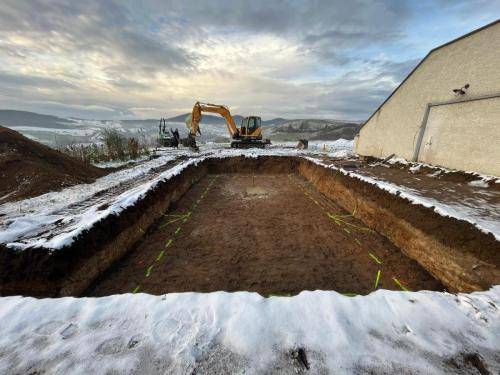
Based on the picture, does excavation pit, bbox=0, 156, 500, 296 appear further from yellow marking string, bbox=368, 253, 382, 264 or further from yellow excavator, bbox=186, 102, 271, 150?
yellow excavator, bbox=186, 102, 271, 150

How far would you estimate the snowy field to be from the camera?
208 centimetres

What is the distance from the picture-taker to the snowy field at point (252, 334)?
81.8 inches

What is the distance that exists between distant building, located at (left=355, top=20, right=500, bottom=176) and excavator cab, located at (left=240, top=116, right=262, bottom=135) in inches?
449

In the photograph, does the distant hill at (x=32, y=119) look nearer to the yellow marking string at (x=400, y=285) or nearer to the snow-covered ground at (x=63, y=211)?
the snow-covered ground at (x=63, y=211)

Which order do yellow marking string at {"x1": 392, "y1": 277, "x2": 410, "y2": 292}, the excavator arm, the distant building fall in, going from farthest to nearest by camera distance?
the excavator arm, the distant building, yellow marking string at {"x1": 392, "y1": 277, "x2": 410, "y2": 292}

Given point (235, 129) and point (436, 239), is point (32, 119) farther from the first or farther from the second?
point (436, 239)

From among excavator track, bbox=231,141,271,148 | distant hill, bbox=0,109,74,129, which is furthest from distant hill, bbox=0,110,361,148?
excavator track, bbox=231,141,271,148

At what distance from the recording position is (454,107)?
34.2ft

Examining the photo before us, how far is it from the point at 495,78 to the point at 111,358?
13607 mm

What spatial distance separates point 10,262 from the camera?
3.90 metres

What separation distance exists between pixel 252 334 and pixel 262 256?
310 centimetres

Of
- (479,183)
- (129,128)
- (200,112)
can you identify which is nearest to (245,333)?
(479,183)

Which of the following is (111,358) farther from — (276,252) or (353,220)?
(353,220)

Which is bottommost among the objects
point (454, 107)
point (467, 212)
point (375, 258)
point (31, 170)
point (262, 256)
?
point (262, 256)
